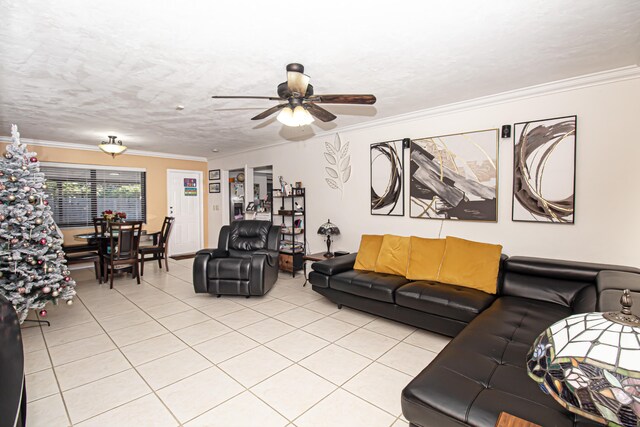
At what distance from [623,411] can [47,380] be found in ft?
10.9

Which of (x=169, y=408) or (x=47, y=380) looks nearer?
(x=169, y=408)

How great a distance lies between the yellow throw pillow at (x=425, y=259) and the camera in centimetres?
334

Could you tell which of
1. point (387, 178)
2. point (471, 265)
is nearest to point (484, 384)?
point (471, 265)

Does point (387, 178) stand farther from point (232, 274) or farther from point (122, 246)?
point (122, 246)

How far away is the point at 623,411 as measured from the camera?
27.7 inches

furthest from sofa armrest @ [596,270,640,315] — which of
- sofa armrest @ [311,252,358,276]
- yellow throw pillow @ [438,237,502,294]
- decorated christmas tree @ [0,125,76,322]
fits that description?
decorated christmas tree @ [0,125,76,322]

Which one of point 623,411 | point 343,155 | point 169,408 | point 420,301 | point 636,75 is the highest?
point 636,75

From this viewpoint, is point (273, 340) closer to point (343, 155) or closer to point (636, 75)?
point (343, 155)

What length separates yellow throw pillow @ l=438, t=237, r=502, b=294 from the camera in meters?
2.96

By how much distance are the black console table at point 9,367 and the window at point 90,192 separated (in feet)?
18.4

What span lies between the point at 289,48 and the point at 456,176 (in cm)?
248

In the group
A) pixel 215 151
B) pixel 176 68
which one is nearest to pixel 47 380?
pixel 176 68

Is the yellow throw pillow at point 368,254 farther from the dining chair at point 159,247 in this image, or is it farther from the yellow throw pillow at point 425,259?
the dining chair at point 159,247

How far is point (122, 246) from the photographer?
4.81 metres
